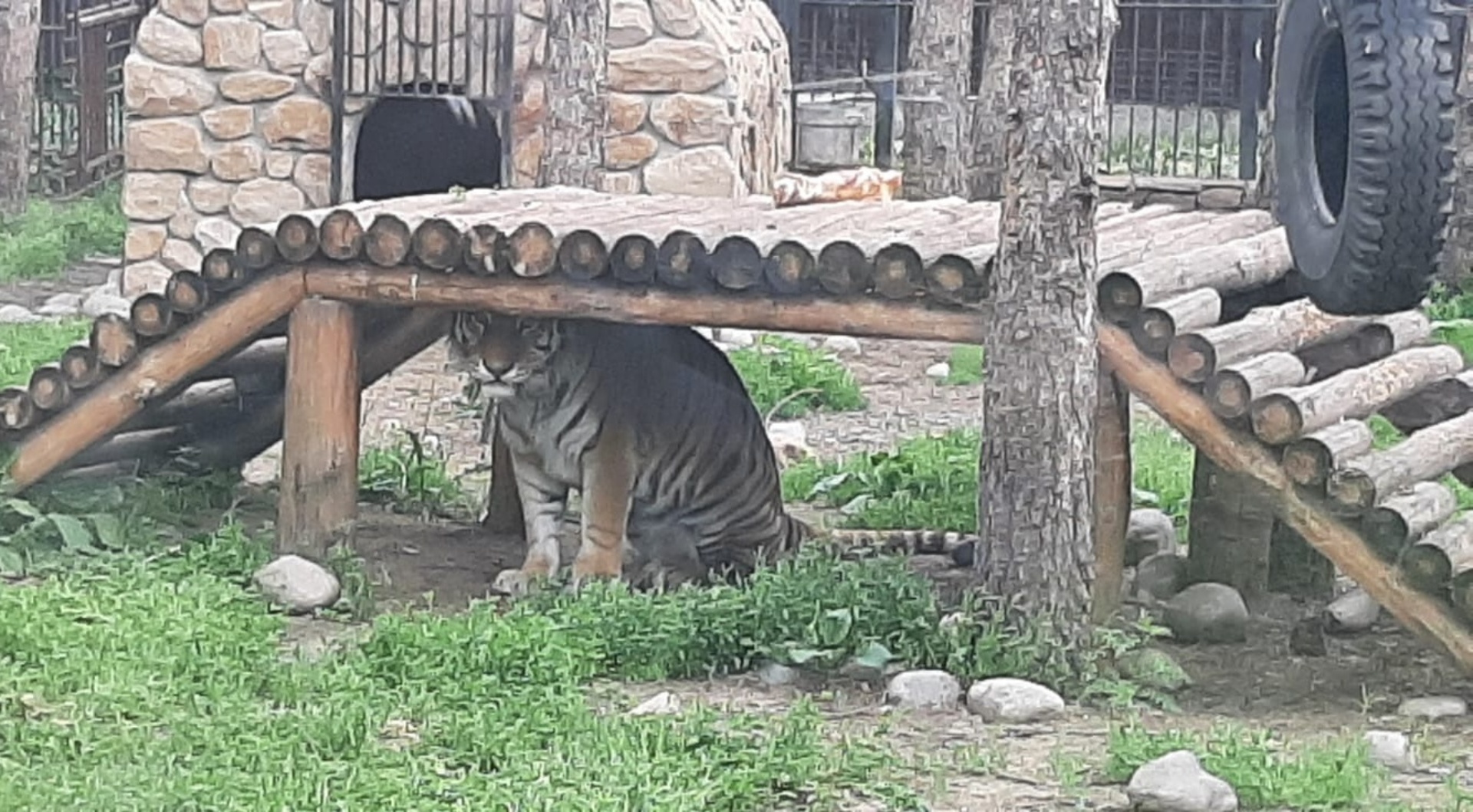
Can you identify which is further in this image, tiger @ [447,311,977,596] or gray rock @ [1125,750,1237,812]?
tiger @ [447,311,977,596]

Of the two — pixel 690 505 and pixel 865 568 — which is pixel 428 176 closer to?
pixel 690 505

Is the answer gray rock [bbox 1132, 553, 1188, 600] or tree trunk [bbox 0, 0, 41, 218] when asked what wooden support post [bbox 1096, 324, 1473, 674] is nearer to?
gray rock [bbox 1132, 553, 1188, 600]

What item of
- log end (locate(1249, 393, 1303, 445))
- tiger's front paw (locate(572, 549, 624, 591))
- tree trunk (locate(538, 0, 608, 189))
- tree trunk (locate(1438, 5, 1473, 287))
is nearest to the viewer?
log end (locate(1249, 393, 1303, 445))

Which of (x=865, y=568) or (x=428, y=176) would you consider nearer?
(x=865, y=568)

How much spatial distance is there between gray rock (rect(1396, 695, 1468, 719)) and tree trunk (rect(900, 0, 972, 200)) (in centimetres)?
842

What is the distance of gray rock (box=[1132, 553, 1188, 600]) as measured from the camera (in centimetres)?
771

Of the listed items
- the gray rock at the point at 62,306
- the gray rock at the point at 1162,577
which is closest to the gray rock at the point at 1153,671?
the gray rock at the point at 1162,577

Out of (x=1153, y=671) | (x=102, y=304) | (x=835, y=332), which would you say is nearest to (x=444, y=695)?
(x=835, y=332)

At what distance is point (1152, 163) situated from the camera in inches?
664

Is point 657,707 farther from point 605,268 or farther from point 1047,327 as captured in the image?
point 605,268

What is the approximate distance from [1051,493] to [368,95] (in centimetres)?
706

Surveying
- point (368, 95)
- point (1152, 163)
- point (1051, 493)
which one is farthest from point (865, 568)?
Result: point (1152, 163)

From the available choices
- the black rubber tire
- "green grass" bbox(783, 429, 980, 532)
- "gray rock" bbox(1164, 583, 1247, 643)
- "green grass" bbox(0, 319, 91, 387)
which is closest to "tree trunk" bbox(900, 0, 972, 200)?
"green grass" bbox(783, 429, 980, 532)

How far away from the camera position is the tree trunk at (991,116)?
46.2 feet
